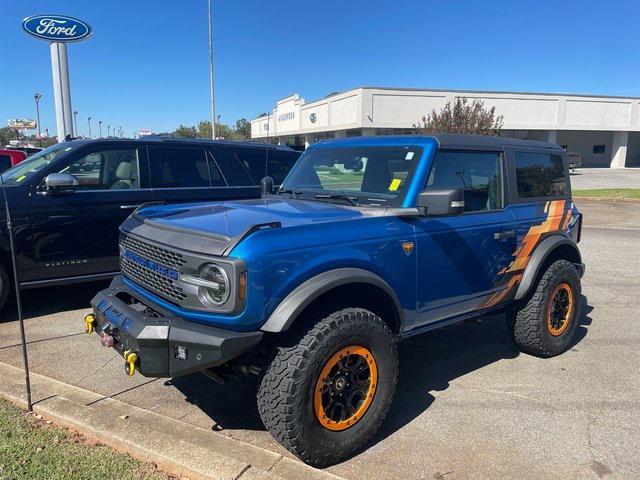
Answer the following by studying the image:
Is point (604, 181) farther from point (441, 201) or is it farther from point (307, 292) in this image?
point (307, 292)

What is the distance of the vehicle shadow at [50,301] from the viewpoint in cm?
575

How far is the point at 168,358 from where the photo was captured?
2.72 metres

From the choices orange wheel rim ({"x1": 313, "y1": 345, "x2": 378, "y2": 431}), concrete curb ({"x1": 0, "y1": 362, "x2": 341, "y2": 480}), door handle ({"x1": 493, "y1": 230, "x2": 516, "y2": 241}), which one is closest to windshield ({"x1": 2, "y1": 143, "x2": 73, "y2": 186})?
concrete curb ({"x1": 0, "y1": 362, "x2": 341, "y2": 480})

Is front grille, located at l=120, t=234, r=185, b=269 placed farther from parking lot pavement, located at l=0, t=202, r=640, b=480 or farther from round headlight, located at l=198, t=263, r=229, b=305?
parking lot pavement, located at l=0, t=202, r=640, b=480

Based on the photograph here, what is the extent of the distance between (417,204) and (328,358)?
49.2 inches

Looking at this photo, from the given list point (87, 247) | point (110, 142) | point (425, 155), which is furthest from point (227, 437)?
point (110, 142)

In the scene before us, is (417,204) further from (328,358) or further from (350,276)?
(328,358)

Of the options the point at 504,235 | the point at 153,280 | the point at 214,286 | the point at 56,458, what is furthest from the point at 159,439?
the point at 504,235

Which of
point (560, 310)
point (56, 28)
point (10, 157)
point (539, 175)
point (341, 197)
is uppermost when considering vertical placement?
point (56, 28)

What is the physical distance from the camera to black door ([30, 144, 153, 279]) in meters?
5.46

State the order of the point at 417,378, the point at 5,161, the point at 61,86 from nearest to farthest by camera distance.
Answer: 1. the point at 417,378
2. the point at 5,161
3. the point at 61,86

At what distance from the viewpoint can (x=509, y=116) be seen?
132 feet

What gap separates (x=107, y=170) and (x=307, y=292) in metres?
4.19

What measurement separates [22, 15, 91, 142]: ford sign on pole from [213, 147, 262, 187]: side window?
10989 millimetres
